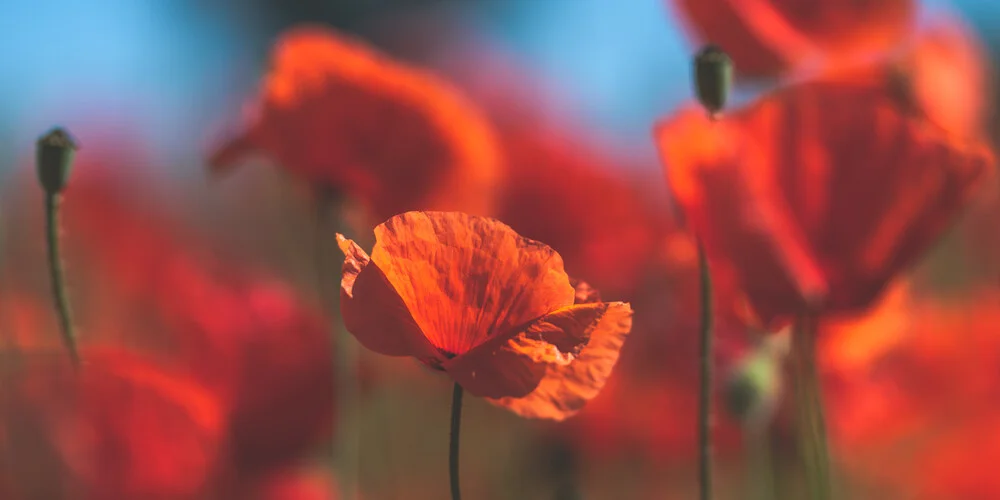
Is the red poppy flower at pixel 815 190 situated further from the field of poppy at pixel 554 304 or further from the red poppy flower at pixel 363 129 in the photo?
the red poppy flower at pixel 363 129

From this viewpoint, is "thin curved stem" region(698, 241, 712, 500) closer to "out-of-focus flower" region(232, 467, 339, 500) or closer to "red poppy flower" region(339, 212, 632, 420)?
"red poppy flower" region(339, 212, 632, 420)

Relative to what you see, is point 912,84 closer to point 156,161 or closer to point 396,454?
point 396,454

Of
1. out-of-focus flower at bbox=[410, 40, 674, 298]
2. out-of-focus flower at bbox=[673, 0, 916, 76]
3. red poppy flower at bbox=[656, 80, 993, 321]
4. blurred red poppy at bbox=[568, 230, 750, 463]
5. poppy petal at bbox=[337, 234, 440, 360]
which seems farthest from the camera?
out-of-focus flower at bbox=[410, 40, 674, 298]

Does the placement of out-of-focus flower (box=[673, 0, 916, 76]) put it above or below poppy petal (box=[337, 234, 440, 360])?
above

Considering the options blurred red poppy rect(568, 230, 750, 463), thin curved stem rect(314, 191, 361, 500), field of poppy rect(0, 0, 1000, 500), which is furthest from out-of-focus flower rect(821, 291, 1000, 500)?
thin curved stem rect(314, 191, 361, 500)

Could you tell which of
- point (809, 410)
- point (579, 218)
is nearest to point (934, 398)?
point (579, 218)

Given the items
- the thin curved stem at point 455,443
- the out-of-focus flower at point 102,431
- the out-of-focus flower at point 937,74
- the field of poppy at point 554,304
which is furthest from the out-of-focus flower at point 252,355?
the out-of-focus flower at point 937,74
